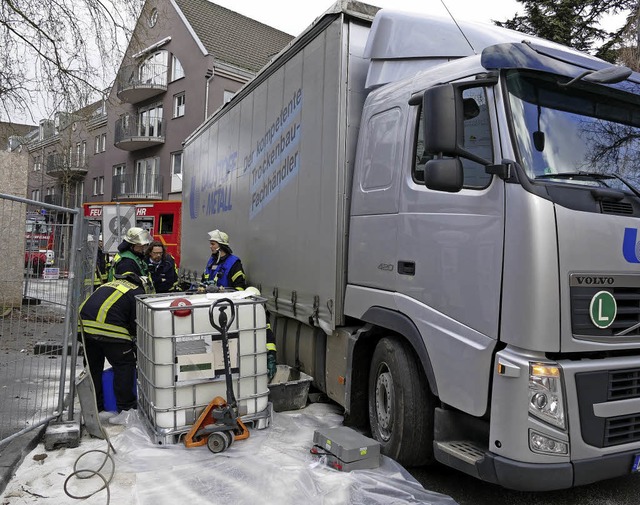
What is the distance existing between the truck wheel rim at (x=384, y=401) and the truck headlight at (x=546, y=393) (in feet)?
4.14

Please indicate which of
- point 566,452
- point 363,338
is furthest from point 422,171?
point 566,452

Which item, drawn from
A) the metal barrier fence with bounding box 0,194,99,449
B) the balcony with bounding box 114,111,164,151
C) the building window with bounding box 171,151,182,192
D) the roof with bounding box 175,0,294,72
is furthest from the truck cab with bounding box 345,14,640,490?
the balcony with bounding box 114,111,164,151

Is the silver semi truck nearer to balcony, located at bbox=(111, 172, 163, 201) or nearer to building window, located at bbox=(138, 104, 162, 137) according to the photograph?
balcony, located at bbox=(111, 172, 163, 201)

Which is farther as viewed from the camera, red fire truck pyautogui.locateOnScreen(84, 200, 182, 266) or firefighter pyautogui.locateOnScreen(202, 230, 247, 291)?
red fire truck pyautogui.locateOnScreen(84, 200, 182, 266)

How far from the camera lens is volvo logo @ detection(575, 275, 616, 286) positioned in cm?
295

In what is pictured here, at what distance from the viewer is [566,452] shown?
291 cm

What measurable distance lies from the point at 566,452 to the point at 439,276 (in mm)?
1207

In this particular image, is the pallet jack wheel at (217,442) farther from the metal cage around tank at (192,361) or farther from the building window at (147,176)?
the building window at (147,176)

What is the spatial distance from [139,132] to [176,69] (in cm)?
427

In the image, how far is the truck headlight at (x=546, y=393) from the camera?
113 inches

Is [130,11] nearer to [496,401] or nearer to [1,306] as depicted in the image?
[1,306]

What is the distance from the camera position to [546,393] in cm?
288

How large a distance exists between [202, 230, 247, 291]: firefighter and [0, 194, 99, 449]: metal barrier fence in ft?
7.64

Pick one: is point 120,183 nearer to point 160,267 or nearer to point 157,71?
point 157,71
